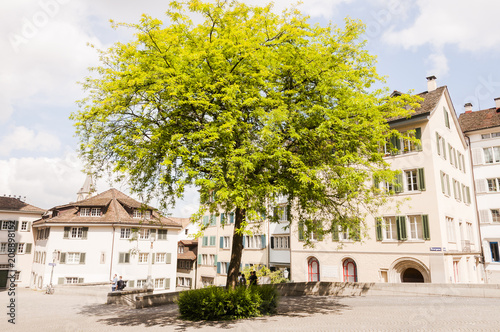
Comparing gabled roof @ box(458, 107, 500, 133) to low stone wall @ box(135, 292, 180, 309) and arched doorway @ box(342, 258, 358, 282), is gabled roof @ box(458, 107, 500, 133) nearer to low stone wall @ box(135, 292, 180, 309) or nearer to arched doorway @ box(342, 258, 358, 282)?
arched doorway @ box(342, 258, 358, 282)

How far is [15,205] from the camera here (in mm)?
53375

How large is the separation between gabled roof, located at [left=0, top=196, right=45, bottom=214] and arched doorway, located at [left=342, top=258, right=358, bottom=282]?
150ft

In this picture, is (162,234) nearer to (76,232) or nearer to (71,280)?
(76,232)

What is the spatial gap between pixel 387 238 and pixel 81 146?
71.9ft

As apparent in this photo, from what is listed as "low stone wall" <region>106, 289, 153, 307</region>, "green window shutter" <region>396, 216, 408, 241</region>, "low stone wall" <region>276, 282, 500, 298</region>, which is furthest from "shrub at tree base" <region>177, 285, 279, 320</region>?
"green window shutter" <region>396, 216, 408, 241</region>

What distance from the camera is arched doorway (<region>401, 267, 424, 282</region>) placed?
2641 cm

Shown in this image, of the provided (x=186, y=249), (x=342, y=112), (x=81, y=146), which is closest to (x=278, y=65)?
(x=342, y=112)

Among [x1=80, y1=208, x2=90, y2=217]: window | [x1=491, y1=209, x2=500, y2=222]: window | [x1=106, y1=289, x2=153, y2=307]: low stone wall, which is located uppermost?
[x1=80, y1=208, x2=90, y2=217]: window

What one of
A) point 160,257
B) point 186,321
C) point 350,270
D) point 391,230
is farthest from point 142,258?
point 186,321

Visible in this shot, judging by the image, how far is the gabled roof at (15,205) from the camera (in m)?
52.1

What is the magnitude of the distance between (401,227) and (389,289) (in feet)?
21.0

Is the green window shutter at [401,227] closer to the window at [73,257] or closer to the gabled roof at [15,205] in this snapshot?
the window at [73,257]

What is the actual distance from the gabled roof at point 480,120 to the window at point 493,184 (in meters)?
4.97

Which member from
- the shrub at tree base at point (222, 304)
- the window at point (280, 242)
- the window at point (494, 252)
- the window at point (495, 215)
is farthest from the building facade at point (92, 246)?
the window at point (495, 215)
